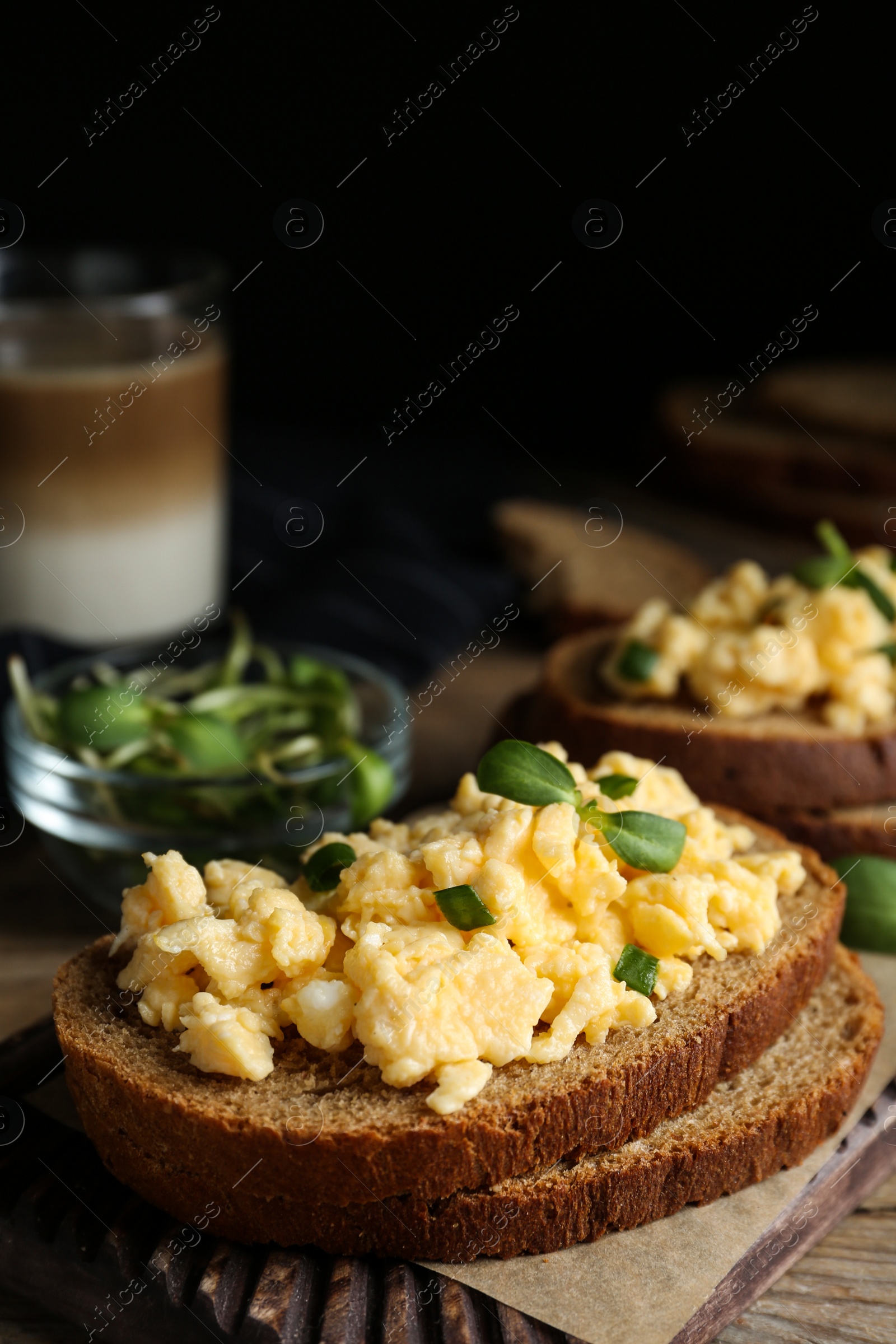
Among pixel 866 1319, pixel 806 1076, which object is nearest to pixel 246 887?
pixel 806 1076

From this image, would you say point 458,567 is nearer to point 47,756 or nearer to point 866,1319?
point 47,756

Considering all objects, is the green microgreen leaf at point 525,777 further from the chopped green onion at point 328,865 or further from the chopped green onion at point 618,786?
the chopped green onion at point 328,865

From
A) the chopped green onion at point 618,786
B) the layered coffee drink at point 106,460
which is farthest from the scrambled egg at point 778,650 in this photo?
the layered coffee drink at point 106,460

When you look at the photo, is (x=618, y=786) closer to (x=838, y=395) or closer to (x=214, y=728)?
(x=214, y=728)

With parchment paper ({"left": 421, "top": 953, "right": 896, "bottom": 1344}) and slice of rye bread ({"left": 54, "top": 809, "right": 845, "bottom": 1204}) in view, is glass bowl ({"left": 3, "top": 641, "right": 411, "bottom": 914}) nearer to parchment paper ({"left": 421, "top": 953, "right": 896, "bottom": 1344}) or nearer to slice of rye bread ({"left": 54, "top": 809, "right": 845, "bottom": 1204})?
slice of rye bread ({"left": 54, "top": 809, "right": 845, "bottom": 1204})

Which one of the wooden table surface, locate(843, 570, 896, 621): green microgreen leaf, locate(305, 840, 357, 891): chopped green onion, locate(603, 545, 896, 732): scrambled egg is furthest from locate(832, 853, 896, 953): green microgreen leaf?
locate(305, 840, 357, 891): chopped green onion

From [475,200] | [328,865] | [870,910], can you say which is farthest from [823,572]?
[475,200]
